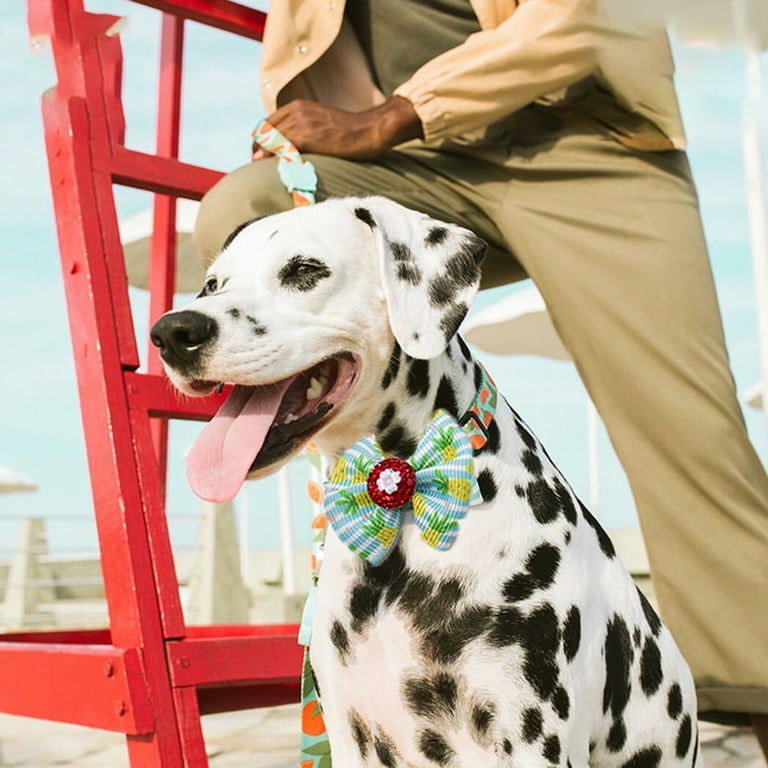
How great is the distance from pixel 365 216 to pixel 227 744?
3332mm

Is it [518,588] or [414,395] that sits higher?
[414,395]

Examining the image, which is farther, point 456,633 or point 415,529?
point 415,529

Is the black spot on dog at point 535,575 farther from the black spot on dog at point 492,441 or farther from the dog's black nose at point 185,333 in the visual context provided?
the dog's black nose at point 185,333

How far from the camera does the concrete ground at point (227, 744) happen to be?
4188 mm

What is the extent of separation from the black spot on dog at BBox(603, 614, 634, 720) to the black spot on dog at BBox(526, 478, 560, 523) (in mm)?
240

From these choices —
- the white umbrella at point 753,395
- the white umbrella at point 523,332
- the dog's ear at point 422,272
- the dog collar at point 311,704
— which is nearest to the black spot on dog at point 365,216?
the dog's ear at point 422,272

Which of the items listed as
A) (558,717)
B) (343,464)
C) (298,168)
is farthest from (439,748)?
(298,168)

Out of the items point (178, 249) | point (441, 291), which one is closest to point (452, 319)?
point (441, 291)

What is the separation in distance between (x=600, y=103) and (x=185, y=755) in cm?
209

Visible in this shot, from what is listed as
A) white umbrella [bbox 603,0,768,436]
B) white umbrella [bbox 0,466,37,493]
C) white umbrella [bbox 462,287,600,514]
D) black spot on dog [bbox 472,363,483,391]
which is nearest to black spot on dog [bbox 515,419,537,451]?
black spot on dog [bbox 472,363,483,391]

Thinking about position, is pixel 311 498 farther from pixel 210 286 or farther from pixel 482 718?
pixel 482 718

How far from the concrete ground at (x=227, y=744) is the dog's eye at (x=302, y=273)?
2.66 m

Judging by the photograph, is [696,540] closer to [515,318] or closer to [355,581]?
[355,581]

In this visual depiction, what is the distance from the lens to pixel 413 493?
1.91m
